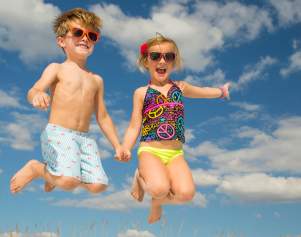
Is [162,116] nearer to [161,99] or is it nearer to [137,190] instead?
[161,99]

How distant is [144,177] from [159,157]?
48 centimetres

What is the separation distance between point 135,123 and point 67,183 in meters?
1.64

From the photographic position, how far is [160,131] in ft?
29.2

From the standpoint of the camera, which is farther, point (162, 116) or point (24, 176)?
point (162, 116)

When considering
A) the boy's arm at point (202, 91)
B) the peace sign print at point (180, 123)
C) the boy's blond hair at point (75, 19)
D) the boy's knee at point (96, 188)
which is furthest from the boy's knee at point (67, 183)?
the boy's arm at point (202, 91)

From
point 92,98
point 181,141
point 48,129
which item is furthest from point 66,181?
point 181,141

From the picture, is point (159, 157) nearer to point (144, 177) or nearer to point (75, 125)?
point (144, 177)

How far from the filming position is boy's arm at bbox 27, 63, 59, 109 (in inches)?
300

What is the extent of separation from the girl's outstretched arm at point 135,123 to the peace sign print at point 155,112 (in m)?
0.18

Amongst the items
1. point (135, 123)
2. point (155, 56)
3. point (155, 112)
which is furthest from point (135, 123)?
point (155, 56)

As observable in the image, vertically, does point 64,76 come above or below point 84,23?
below

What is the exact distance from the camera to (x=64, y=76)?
8.70m

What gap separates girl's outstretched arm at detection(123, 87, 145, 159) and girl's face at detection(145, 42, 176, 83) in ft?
1.19

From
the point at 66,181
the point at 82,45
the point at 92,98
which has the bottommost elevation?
the point at 66,181
